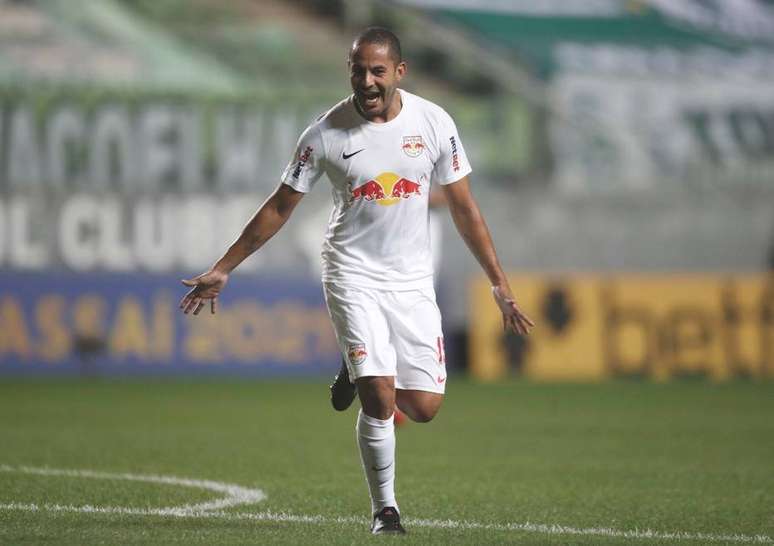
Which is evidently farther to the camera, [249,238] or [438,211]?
[438,211]

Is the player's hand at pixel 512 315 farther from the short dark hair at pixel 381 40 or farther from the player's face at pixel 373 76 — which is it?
the short dark hair at pixel 381 40

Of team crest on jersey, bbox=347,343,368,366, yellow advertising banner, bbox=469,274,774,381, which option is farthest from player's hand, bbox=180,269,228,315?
yellow advertising banner, bbox=469,274,774,381

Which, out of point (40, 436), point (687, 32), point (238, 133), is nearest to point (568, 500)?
point (40, 436)

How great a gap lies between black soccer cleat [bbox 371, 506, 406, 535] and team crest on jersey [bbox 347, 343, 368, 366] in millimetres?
593

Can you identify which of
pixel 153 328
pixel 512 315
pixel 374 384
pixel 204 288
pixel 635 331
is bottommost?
pixel 635 331

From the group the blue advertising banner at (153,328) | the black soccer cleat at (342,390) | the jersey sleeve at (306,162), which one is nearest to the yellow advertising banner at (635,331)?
the blue advertising banner at (153,328)

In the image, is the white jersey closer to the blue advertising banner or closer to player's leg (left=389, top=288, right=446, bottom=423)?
player's leg (left=389, top=288, right=446, bottom=423)

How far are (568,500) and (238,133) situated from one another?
43.9 feet

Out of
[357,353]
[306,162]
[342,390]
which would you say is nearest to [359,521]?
[342,390]

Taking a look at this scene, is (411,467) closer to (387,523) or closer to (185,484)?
(185,484)

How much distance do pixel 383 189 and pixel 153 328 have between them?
39.9ft

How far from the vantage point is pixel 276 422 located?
12.3m

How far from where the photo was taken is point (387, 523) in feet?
19.8

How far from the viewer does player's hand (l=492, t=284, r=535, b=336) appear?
6223 millimetres
